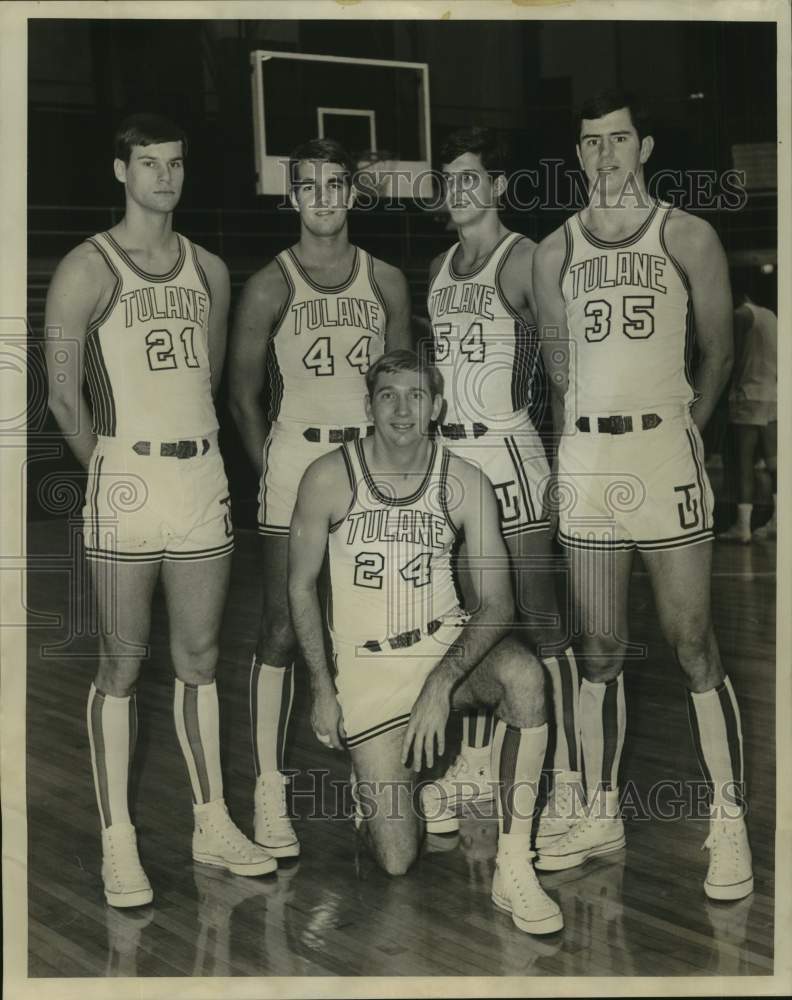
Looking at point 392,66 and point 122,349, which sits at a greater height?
point 392,66

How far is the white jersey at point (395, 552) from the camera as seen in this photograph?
131 inches

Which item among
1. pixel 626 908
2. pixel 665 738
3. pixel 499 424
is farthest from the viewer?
pixel 665 738

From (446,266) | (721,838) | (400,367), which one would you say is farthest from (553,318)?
(721,838)

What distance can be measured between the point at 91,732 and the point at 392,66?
1769 millimetres

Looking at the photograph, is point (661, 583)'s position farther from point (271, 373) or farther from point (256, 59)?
point (256, 59)

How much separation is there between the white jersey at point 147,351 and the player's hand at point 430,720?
2.74 ft

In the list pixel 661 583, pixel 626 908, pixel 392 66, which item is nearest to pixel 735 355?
pixel 661 583

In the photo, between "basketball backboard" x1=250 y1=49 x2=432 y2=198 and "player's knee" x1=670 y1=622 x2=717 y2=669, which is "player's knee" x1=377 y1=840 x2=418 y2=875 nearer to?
"player's knee" x1=670 y1=622 x2=717 y2=669

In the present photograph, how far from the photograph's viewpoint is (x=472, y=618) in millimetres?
3324

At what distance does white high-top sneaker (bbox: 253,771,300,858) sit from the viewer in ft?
11.5

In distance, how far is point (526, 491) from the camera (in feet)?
11.4

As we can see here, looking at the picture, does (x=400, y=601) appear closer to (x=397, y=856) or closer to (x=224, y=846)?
(x=397, y=856)

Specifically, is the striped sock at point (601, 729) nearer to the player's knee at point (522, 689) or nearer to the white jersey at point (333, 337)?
the player's knee at point (522, 689)

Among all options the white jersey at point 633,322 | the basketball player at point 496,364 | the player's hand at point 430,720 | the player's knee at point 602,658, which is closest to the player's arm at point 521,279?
the basketball player at point 496,364
